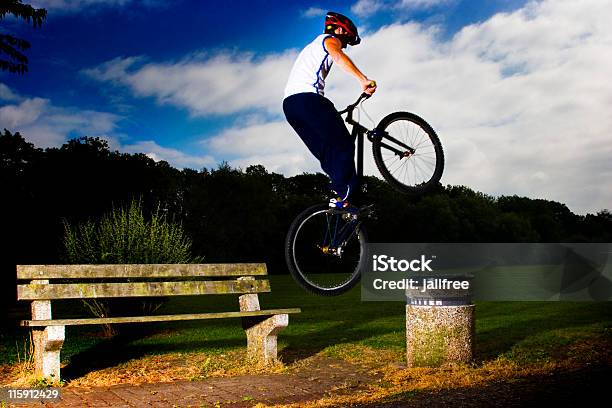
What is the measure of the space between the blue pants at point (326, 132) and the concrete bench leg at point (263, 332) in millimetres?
8048

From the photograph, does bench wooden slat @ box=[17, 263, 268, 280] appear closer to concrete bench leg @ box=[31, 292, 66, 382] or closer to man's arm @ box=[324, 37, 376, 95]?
concrete bench leg @ box=[31, 292, 66, 382]

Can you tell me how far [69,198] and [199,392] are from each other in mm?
37426

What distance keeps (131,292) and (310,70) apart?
7.94 m

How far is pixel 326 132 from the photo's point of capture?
13.7ft

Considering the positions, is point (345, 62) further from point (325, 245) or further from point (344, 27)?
point (325, 245)

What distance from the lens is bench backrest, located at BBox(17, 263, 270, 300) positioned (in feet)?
34.7

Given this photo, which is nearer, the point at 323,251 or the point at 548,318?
the point at 323,251

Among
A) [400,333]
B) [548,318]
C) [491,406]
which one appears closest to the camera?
[491,406]

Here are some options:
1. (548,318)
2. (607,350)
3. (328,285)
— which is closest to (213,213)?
(548,318)

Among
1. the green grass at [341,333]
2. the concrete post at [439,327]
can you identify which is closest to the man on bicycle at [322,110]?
the concrete post at [439,327]

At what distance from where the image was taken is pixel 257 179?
167 feet

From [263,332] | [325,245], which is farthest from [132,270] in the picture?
[325,245]

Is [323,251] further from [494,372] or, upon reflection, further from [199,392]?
[494,372]

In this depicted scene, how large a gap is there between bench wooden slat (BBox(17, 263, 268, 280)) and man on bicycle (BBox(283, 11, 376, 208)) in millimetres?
7734
